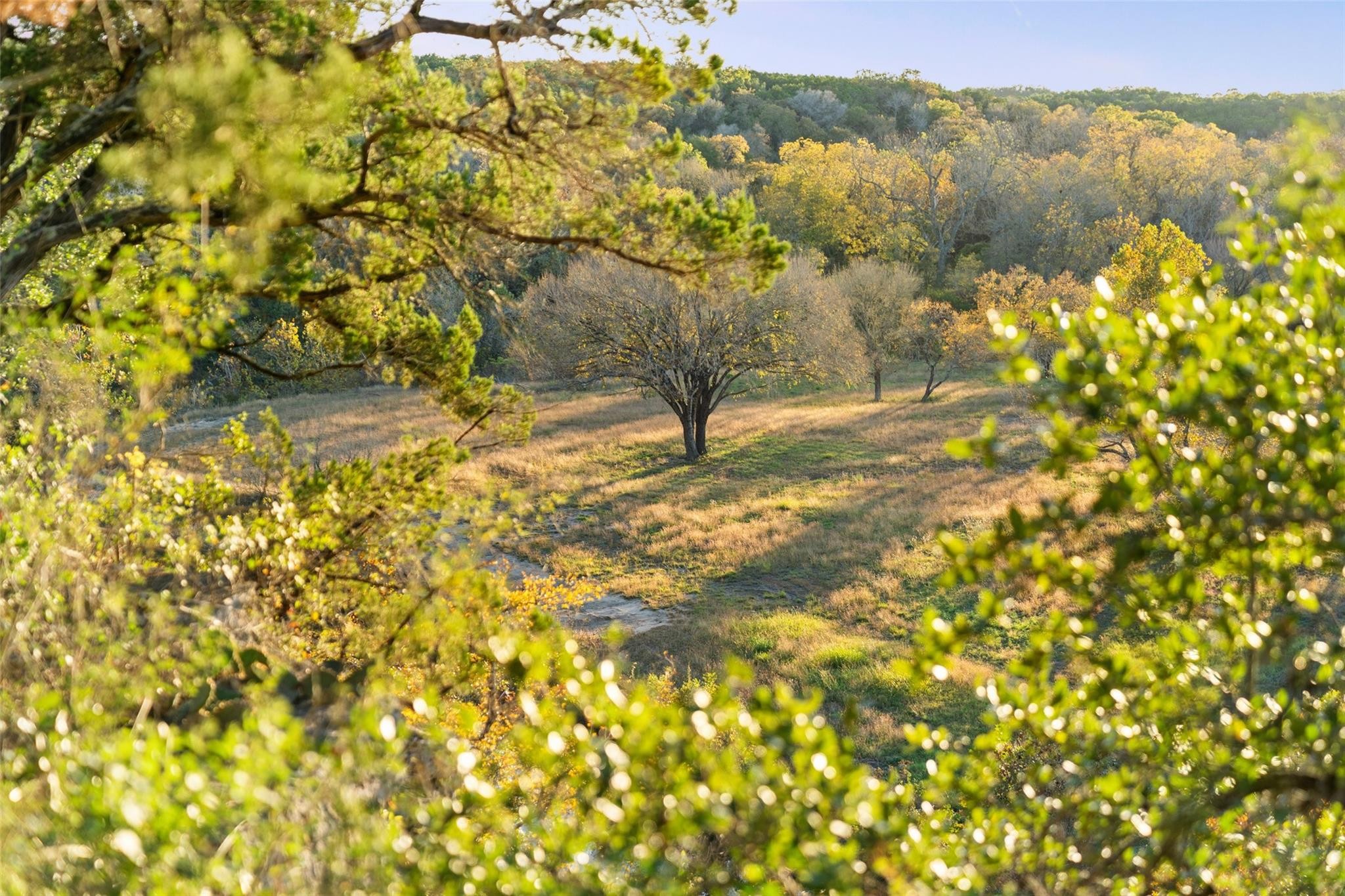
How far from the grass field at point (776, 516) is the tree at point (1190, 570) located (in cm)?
555

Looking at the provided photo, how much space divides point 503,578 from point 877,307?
40.5 metres

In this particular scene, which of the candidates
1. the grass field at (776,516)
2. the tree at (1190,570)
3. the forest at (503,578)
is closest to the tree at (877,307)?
the grass field at (776,516)

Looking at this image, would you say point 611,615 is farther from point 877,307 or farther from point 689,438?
point 877,307

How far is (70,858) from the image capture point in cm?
288

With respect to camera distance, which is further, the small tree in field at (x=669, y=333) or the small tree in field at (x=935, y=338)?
the small tree in field at (x=935, y=338)

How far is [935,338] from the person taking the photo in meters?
50.3

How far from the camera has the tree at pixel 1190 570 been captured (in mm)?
3230

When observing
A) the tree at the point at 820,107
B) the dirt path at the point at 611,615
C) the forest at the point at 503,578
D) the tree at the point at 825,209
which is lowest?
the dirt path at the point at 611,615

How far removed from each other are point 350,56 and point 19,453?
4259 millimetres

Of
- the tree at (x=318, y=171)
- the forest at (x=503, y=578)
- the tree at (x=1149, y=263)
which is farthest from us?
the tree at (x=1149, y=263)

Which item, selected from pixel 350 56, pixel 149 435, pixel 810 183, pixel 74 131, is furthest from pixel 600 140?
pixel 810 183

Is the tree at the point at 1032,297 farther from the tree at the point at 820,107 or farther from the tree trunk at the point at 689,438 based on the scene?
the tree at the point at 820,107

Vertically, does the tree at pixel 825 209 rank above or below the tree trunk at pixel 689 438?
above

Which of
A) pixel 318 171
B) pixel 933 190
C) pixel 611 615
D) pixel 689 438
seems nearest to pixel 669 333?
pixel 689 438
